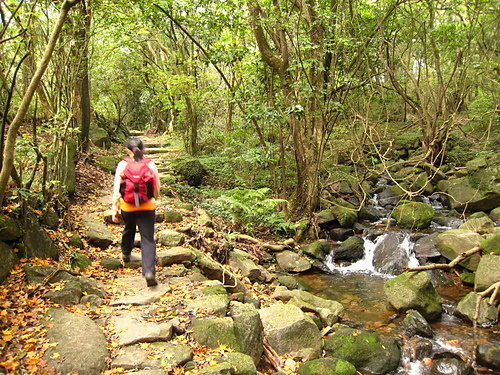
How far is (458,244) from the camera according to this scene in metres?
8.82

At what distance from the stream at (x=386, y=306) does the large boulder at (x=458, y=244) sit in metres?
0.58

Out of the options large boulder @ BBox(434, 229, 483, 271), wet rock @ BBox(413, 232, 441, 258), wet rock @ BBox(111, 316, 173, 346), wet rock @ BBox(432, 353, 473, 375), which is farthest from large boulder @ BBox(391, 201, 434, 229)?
wet rock @ BBox(111, 316, 173, 346)

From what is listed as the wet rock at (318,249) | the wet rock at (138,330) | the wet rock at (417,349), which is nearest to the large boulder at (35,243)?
the wet rock at (138,330)

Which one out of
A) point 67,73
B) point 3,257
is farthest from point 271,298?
point 67,73

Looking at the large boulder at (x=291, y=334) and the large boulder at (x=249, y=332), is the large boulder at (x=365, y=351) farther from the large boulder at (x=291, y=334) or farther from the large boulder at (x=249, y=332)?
the large boulder at (x=249, y=332)

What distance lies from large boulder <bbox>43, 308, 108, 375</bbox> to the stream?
421 centimetres

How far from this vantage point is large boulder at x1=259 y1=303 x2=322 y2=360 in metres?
5.02

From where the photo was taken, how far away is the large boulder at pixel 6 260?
13.4 ft

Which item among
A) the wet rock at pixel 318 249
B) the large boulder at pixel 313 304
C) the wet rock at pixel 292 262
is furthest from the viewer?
the wet rock at pixel 318 249

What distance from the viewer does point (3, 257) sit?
4.21m

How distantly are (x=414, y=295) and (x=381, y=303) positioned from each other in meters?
0.85

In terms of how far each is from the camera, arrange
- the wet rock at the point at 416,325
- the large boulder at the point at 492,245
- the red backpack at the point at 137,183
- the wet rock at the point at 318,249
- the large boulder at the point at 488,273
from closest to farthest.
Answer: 1. the red backpack at the point at 137,183
2. the wet rock at the point at 416,325
3. the large boulder at the point at 488,273
4. the large boulder at the point at 492,245
5. the wet rock at the point at 318,249

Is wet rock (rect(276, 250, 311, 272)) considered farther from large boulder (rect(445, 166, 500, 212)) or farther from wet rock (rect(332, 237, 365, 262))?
large boulder (rect(445, 166, 500, 212))

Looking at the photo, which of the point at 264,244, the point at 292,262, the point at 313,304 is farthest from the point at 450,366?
the point at 264,244
